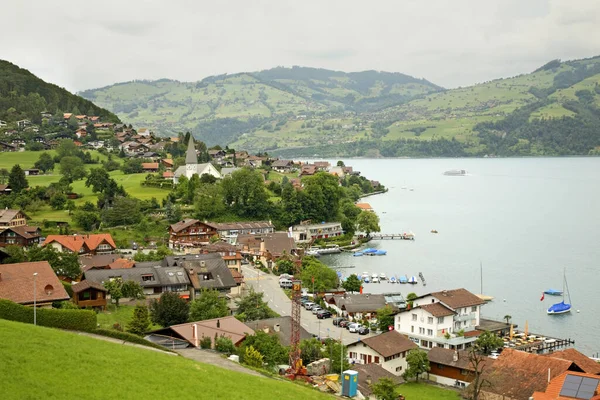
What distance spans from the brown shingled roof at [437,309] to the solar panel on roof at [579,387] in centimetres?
1056

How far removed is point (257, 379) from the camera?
14.3 meters

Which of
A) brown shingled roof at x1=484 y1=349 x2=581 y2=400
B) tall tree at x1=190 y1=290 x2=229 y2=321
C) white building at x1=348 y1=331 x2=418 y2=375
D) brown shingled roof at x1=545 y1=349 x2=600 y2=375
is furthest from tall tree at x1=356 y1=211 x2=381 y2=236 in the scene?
brown shingled roof at x1=484 y1=349 x2=581 y2=400

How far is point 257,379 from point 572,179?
125715mm

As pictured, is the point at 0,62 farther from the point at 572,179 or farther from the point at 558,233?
the point at 572,179

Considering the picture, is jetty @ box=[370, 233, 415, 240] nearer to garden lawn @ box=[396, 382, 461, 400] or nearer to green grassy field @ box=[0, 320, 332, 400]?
garden lawn @ box=[396, 382, 461, 400]

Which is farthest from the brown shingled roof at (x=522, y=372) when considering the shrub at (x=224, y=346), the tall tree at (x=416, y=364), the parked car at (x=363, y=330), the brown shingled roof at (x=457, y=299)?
the parked car at (x=363, y=330)

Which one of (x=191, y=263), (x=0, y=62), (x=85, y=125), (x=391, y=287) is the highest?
(x=0, y=62)

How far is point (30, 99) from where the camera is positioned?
88750 millimetres

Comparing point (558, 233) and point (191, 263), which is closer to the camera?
point (191, 263)

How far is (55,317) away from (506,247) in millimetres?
48002

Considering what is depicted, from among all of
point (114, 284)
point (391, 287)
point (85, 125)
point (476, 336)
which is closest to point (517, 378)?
point (476, 336)

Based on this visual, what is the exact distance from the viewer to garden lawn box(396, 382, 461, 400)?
2038 cm

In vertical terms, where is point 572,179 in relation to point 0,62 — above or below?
below

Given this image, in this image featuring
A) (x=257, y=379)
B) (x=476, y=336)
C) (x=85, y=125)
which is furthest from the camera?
(x=85, y=125)
